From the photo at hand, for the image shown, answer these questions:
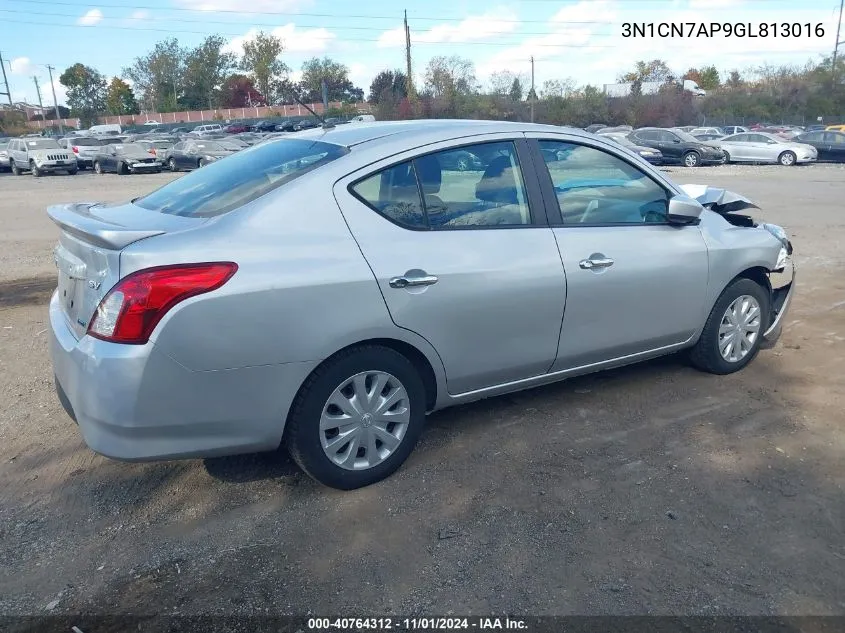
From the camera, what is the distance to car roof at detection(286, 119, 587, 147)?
376 centimetres

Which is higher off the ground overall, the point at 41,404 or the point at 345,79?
the point at 345,79

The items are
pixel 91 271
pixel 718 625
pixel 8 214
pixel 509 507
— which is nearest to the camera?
pixel 718 625

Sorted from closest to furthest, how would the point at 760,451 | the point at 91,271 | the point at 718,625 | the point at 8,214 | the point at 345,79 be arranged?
the point at 718,625
the point at 91,271
the point at 760,451
the point at 8,214
the point at 345,79

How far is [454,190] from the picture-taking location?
3.78 metres

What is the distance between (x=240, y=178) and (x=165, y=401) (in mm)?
1296

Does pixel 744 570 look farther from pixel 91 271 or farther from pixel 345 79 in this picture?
pixel 345 79

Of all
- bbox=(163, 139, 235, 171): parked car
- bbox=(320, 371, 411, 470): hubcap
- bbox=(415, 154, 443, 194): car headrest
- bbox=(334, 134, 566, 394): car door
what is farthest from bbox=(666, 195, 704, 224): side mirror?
bbox=(163, 139, 235, 171): parked car

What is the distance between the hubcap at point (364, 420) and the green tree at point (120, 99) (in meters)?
102

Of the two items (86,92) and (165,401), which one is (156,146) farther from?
(86,92)

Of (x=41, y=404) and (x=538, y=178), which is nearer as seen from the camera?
(x=538, y=178)

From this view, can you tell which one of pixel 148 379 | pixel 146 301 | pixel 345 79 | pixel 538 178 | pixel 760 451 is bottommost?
pixel 760 451

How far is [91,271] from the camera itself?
3.17 metres

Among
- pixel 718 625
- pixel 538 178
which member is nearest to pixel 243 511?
pixel 718 625

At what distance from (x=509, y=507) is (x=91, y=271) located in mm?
2158
